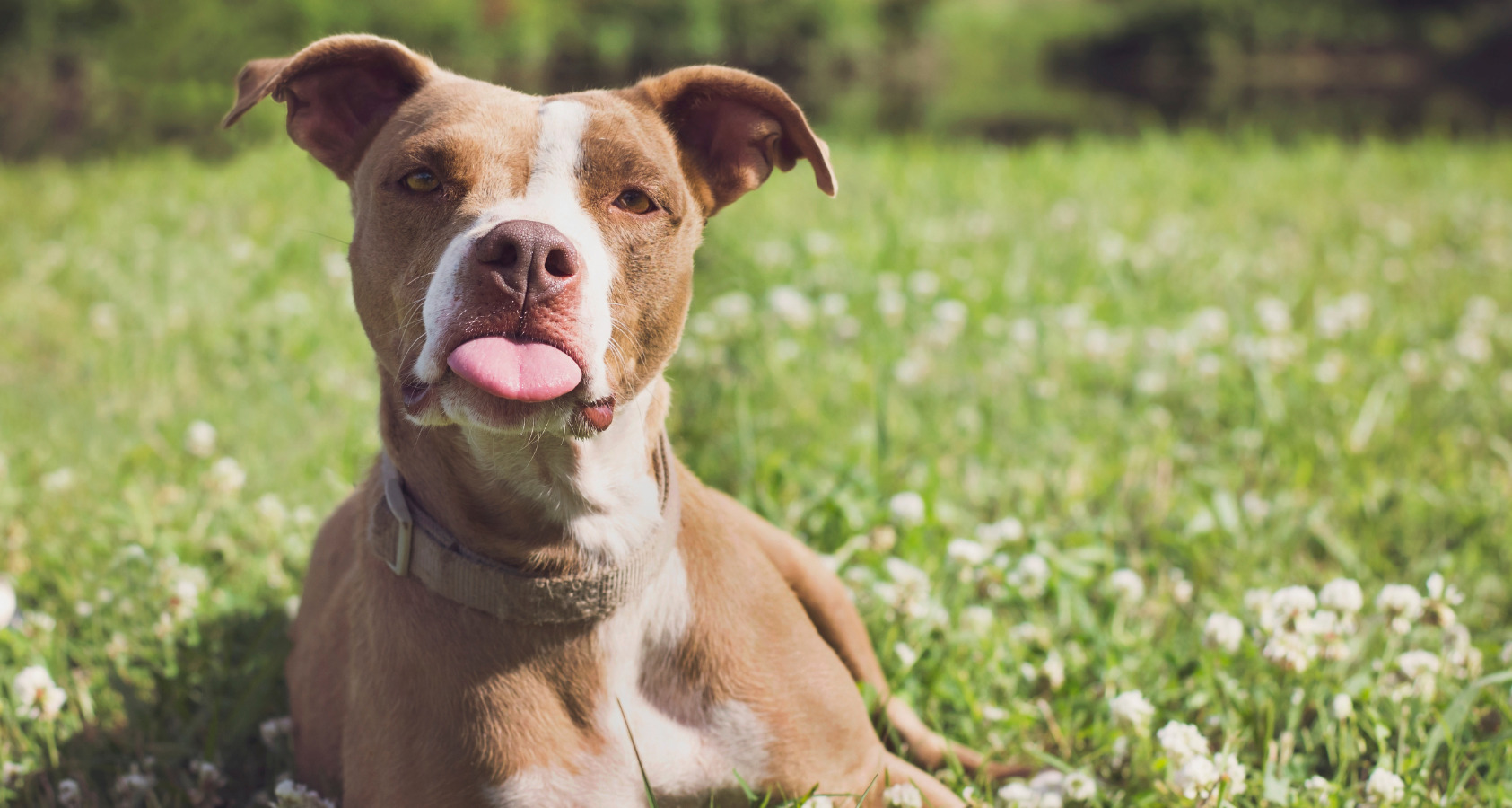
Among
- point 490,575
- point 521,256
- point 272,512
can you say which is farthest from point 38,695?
point 521,256

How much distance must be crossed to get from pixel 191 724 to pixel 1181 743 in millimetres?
2248

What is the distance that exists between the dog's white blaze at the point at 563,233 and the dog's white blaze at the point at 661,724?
0.45 metres

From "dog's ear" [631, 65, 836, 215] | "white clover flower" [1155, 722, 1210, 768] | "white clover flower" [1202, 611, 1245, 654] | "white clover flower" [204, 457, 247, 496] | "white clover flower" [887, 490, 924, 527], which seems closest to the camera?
"white clover flower" [1155, 722, 1210, 768]

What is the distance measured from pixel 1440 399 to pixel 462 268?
4.23m

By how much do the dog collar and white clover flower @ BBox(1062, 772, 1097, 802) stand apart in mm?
1007

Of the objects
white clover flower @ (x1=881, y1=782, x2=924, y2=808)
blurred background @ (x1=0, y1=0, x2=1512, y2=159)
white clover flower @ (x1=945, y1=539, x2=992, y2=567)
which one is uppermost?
white clover flower @ (x1=881, y1=782, x2=924, y2=808)

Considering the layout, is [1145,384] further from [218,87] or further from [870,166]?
[218,87]

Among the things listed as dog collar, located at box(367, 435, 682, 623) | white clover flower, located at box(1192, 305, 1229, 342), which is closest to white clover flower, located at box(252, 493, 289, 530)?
dog collar, located at box(367, 435, 682, 623)

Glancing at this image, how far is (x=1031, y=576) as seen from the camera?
316 centimetres

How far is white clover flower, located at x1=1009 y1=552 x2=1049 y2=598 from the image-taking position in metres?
3.14

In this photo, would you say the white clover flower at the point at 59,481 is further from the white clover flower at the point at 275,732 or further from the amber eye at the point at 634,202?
the amber eye at the point at 634,202

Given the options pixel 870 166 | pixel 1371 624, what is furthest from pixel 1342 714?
pixel 870 166

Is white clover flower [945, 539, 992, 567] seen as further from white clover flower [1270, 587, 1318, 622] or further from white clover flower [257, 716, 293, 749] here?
white clover flower [257, 716, 293, 749]

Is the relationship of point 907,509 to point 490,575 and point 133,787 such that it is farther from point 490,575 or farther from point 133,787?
point 133,787
